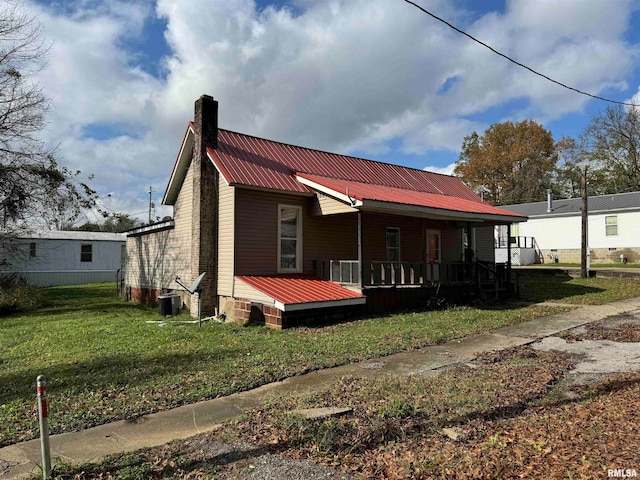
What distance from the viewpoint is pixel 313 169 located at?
1513cm

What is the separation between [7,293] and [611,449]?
19742 mm

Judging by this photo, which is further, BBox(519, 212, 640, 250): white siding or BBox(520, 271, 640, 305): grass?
BBox(519, 212, 640, 250): white siding

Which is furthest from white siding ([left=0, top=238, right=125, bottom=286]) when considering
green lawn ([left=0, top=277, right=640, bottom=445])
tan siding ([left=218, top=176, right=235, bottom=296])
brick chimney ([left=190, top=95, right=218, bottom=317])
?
tan siding ([left=218, top=176, right=235, bottom=296])

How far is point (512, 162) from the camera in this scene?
4856 cm

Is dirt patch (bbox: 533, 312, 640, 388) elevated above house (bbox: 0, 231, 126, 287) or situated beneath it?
situated beneath

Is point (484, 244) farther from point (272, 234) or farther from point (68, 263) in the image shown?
point (68, 263)

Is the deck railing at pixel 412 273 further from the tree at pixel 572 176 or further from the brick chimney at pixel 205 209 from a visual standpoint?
the tree at pixel 572 176

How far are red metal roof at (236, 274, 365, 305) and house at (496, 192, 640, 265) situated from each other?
72.0 ft

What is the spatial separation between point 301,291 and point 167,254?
6.70 metres

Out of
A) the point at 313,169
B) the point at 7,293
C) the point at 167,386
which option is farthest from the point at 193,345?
the point at 7,293

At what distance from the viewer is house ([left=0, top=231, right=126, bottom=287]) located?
92.7ft

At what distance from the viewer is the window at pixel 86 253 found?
30.5m

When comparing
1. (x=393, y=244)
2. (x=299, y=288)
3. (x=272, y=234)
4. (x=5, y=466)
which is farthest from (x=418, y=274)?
(x=5, y=466)

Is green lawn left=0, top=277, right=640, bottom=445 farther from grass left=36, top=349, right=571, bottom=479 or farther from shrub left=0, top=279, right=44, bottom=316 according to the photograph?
shrub left=0, top=279, right=44, bottom=316
